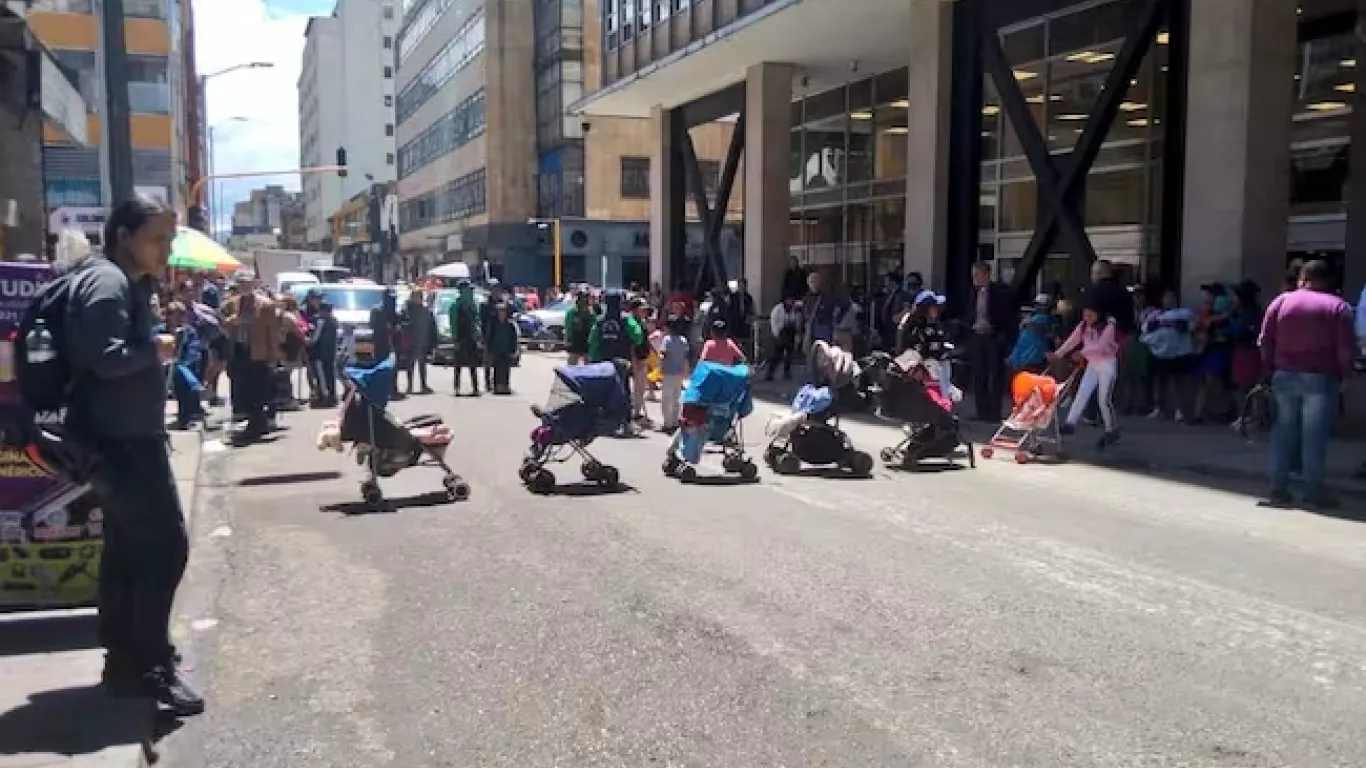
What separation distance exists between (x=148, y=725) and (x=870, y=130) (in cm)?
2661

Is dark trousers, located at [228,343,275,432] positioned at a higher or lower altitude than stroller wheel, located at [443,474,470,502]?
higher

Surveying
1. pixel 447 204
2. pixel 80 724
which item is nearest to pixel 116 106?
pixel 80 724

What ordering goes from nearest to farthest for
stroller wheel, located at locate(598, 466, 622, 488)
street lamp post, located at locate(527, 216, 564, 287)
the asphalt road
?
the asphalt road < stroller wheel, located at locate(598, 466, 622, 488) < street lamp post, located at locate(527, 216, 564, 287)

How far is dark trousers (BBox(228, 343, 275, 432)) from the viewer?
14844 millimetres

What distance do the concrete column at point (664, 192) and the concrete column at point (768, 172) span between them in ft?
22.6

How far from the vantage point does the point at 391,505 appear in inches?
406

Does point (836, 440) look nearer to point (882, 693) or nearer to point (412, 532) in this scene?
point (412, 532)

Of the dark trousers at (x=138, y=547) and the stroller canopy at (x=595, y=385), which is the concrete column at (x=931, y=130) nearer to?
the stroller canopy at (x=595, y=385)

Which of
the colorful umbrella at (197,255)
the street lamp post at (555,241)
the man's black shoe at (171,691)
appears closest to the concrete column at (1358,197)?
the man's black shoe at (171,691)

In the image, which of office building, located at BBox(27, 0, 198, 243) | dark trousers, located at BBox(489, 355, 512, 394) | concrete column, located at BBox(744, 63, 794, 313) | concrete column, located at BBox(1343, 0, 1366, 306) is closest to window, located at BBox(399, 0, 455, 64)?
office building, located at BBox(27, 0, 198, 243)

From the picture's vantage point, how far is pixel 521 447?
13.9 metres

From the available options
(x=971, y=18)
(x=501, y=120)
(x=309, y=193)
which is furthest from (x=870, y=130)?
(x=309, y=193)

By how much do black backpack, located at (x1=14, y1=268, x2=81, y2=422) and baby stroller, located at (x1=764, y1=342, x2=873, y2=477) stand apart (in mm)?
7746

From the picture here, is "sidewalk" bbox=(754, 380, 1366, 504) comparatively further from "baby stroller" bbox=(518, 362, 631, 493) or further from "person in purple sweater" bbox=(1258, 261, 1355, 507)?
"baby stroller" bbox=(518, 362, 631, 493)
